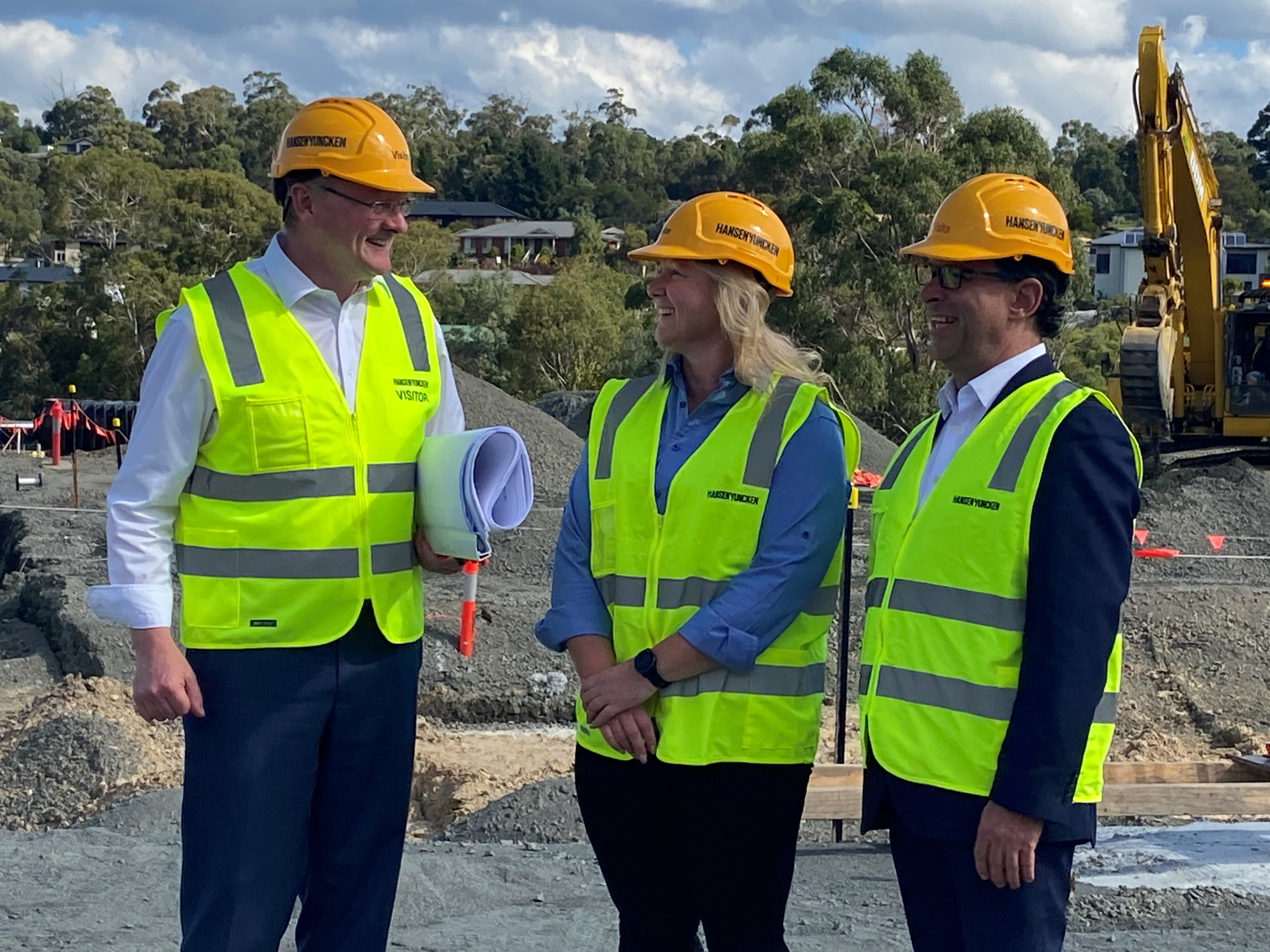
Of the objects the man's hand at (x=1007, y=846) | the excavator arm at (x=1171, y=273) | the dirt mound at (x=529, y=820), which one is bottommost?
the dirt mound at (x=529, y=820)

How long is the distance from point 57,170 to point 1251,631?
38782 millimetres

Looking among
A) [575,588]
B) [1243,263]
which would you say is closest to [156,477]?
[575,588]

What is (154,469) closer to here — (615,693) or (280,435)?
(280,435)

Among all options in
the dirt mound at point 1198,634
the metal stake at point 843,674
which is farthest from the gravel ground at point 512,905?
the dirt mound at point 1198,634

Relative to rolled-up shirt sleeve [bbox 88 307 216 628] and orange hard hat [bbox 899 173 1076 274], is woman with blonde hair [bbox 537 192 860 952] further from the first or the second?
rolled-up shirt sleeve [bbox 88 307 216 628]

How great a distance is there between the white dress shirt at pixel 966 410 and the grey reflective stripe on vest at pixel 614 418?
2.22 feet

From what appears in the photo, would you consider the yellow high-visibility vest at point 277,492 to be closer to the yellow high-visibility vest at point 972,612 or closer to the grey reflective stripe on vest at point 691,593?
the grey reflective stripe on vest at point 691,593

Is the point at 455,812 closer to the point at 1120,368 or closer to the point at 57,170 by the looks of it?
the point at 1120,368

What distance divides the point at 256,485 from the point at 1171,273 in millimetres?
18796

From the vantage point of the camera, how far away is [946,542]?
2.75 meters

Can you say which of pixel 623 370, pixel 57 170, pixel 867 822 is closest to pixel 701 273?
pixel 867 822

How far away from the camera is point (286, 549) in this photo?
Answer: 3.11 metres

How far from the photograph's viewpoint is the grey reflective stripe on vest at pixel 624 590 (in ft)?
10.3

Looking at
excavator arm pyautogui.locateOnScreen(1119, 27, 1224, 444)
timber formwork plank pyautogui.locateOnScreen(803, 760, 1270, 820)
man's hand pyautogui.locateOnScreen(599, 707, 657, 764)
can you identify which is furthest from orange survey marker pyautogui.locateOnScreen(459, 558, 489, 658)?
excavator arm pyautogui.locateOnScreen(1119, 27, 1224, 444)
